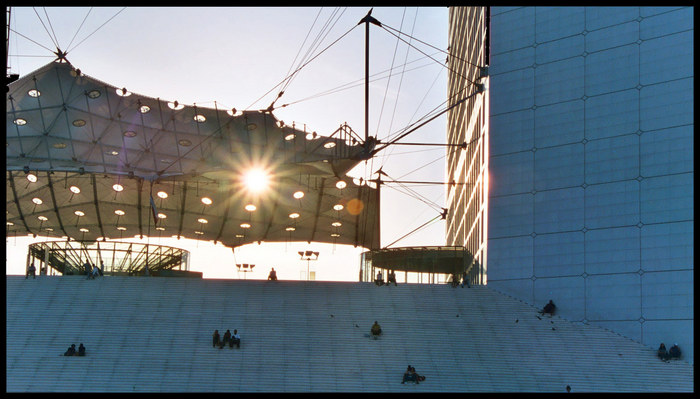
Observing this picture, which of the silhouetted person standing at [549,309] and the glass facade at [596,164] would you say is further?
the silhouetted person standing at [549,309]

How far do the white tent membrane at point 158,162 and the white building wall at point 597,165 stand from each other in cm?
1078

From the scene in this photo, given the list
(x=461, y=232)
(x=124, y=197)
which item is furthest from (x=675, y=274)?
(x=124, y=197)

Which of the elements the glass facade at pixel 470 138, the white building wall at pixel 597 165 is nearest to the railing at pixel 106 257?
the glass facade at pixel 470 138

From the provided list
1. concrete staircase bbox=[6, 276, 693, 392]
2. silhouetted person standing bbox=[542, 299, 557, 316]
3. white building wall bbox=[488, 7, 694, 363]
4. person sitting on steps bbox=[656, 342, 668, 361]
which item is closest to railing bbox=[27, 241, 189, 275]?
concrete staircase bbox=[6, 276, 693, 392]

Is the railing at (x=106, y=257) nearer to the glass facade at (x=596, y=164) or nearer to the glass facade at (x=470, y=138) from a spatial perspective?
the glass facade at (x=470, y=138)

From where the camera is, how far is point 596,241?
49312mm

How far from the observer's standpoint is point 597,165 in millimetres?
50219

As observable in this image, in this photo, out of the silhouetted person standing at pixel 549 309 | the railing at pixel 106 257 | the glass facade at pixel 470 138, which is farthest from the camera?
the glass facade at pixel 470 138

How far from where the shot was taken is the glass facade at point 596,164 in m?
47.2

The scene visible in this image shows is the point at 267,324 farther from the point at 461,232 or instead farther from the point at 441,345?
the point at 461,232

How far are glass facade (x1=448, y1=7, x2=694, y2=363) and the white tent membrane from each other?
35.0 ft

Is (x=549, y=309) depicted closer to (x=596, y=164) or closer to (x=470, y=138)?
(x=596, y=164)

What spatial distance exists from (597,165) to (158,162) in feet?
104

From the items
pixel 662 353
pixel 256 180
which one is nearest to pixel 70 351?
pixel 256 180
